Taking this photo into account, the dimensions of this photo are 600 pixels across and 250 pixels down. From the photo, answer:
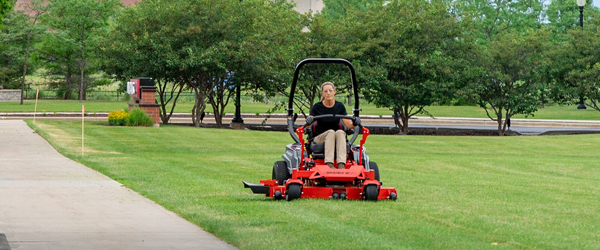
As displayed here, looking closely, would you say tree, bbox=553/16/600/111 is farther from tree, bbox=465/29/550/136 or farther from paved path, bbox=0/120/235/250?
paved path, bbox=0/120/235/250

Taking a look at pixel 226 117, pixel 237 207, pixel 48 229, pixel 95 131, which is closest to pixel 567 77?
pixel 226 117

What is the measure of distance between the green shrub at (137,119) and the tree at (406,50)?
8.48 metres

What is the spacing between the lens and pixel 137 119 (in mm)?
28062

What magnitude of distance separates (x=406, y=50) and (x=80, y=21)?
3181cm

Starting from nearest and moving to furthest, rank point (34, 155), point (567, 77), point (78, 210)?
point (78, 210) < point (34, 155) < point (567, 77)

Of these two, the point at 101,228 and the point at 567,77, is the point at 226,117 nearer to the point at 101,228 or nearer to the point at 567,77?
the point at 567,77

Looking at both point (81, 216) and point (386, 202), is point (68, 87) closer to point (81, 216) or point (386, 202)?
point (81, 216)

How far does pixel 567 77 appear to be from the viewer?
33.9 m

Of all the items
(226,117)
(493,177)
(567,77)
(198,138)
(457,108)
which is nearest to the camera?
(493,177)

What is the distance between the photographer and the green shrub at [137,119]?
91.9 feet

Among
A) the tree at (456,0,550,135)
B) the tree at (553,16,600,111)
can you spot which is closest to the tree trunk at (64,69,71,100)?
the tree at (456,0,550,135)

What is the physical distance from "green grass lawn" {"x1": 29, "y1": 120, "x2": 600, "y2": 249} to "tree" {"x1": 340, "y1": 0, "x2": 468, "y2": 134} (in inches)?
328

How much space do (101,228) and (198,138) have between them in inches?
660

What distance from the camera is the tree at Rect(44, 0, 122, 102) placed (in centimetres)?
5591
